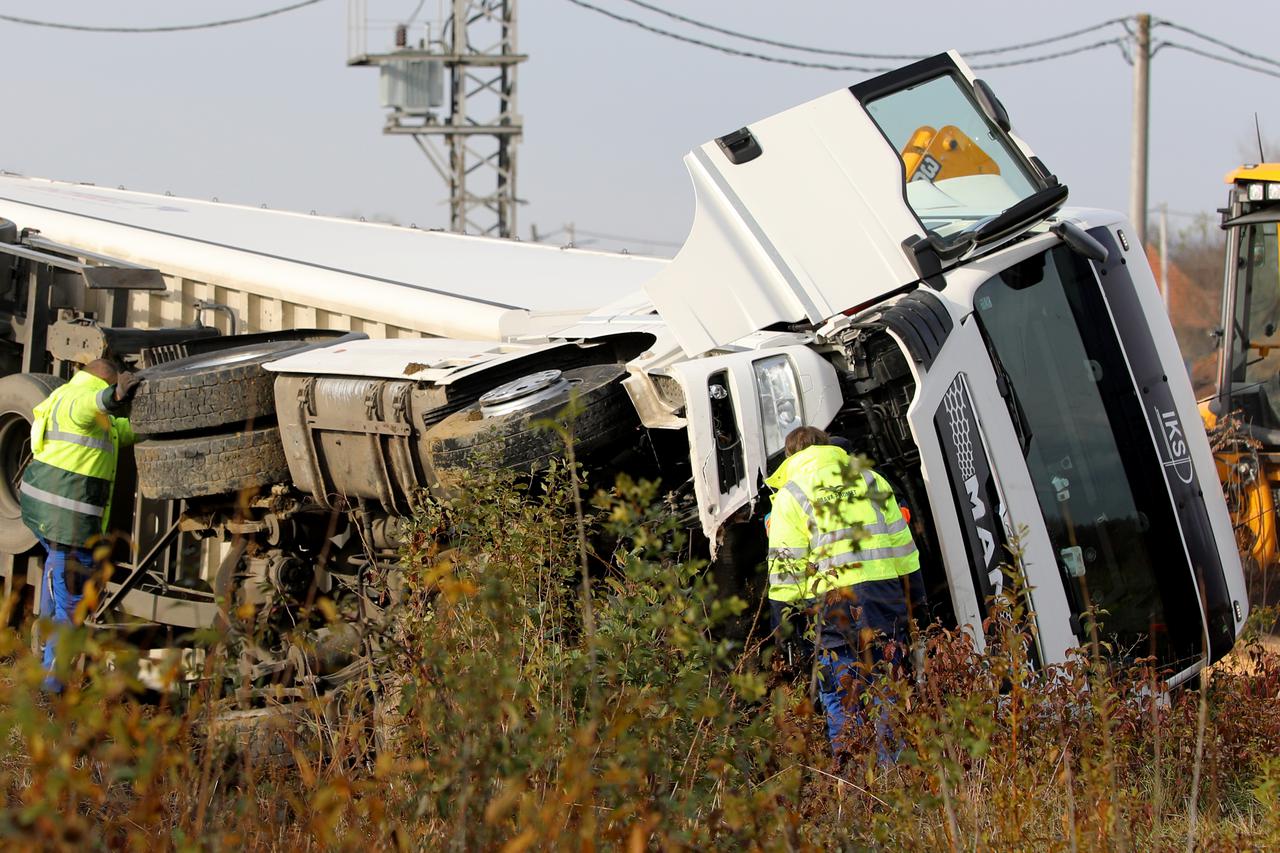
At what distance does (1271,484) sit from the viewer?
26.0 ft

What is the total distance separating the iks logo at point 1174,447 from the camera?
16.2ft

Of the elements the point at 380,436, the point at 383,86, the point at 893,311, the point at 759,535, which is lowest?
the point at 759,535

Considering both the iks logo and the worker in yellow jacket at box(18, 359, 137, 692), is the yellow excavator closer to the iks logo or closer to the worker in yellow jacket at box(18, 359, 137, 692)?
the iks logo

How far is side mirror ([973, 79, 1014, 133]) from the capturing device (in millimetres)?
5078

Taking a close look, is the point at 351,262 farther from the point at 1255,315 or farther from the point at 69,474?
the point at 1255,315

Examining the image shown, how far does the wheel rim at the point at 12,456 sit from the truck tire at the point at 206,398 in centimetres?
183

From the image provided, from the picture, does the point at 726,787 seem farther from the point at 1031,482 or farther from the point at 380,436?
the point at 380,436

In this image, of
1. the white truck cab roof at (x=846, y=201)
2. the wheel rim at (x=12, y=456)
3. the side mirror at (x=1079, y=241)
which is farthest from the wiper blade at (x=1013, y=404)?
the wheel rim at (x=12, y=456)

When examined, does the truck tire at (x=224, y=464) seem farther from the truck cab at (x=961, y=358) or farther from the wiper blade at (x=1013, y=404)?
the wiper blade at (x=1013, y=404)

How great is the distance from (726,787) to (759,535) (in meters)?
1.95

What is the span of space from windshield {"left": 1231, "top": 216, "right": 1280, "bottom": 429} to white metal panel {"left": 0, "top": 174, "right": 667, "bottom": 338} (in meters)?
3.81

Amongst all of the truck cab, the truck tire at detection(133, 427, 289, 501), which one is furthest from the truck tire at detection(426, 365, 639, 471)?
the truck tire at detection(133, 427, 289, 501)

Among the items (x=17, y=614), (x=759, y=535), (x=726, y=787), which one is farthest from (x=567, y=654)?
(x=17, y=614)

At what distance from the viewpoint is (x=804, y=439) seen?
14.0ft
